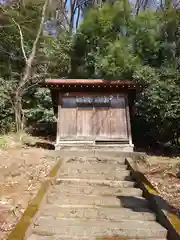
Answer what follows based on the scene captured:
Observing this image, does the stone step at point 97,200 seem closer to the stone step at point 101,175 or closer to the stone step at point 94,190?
the stone step at point 94,190

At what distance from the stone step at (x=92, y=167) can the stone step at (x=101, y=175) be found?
0.30 metres

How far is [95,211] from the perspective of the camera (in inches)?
215

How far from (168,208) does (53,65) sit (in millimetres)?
18459

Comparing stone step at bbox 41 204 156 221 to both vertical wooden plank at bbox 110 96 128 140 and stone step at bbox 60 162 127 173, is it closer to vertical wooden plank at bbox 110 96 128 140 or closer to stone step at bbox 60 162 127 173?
stone step at bbox 60 162 127 173

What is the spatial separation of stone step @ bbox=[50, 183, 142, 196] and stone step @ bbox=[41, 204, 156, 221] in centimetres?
94

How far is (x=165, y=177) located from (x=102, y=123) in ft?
18.3

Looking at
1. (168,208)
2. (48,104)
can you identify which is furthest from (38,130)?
(168,208)

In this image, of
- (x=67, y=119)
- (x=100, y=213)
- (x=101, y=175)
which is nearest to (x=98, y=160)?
(x=101, y=175)

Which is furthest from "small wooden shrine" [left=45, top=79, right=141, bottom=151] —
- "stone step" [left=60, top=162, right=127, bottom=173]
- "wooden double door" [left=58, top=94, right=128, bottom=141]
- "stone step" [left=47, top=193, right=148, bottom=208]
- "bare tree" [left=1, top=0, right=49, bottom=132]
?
"stone step" [left=47, top=193, right=148, bottom=208]

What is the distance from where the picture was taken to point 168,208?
5.19 metres

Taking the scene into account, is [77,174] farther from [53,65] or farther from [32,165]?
[53,65]

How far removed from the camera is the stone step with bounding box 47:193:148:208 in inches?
231

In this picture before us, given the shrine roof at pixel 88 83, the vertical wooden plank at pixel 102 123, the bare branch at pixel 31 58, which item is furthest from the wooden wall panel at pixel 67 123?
the bare branch at pixel 31 58

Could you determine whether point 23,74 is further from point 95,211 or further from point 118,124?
point 95,211
